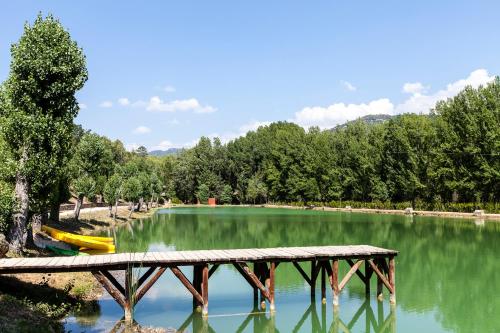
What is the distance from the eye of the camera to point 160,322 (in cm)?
1939

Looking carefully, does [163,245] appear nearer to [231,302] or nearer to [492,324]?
[231,302]

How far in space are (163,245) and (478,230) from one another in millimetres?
35042

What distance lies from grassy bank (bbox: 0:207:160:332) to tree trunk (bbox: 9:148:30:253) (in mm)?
1540

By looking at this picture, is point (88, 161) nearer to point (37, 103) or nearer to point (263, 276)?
point (37, 103)

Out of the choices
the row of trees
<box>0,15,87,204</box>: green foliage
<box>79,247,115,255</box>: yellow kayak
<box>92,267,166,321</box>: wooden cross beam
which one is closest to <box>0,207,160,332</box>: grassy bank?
<box>92,267,166,321</box>: wooden cross beam

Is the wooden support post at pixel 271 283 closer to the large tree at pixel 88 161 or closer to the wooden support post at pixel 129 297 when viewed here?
the wooden support post at pixel 129 297

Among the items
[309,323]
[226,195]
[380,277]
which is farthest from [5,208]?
[226,195]

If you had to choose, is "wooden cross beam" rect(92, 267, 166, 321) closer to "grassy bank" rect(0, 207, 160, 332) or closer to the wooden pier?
the wooden pier

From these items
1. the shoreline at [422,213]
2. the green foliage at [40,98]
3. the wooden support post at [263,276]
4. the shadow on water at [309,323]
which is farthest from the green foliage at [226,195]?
the shadow on water at [309,323]

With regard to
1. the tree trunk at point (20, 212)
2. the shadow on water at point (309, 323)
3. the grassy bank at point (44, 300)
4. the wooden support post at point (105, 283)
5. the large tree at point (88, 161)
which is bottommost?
the shadow on water at point (309, 323)

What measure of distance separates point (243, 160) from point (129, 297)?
407 ft

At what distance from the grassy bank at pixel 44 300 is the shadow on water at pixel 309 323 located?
232cm

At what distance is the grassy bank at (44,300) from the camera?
15914 mm

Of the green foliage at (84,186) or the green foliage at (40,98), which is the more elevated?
the green foliage at (40,98)
